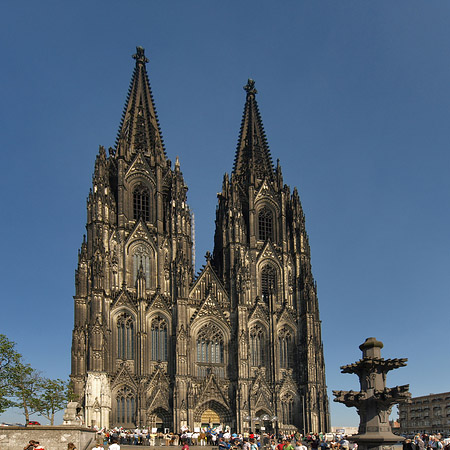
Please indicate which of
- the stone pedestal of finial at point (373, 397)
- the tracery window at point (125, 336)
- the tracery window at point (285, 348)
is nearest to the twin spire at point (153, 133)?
the tracery window at point (285, 348)

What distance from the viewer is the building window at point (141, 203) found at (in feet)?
228

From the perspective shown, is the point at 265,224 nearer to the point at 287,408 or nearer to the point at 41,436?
the point at 287,408

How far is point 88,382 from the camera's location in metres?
58.0

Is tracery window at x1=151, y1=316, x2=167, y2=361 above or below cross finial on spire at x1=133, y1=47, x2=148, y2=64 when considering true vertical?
below

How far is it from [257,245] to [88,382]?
80.2 ft

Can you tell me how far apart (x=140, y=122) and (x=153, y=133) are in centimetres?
198

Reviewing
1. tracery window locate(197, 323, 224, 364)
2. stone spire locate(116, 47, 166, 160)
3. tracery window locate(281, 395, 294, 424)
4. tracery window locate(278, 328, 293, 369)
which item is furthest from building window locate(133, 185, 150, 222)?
tracery window locate(281, 395, 294, 424)

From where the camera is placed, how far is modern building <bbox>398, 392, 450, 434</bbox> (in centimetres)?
11922

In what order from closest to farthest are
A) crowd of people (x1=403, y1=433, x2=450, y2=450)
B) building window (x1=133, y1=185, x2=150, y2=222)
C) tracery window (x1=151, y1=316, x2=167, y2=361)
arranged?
crowd of people (x1=403, y1=433, x2=450, y2=450) → tracery window (x1=151, y1=316, x2=167, y2=361) → building window (x1=133, y1=185, x2=150, y2=222)

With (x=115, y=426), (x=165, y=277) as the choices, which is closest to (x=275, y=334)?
(x=165, y=277)

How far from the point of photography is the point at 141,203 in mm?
70000

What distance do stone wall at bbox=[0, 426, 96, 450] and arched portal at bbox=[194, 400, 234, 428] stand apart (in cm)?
3552

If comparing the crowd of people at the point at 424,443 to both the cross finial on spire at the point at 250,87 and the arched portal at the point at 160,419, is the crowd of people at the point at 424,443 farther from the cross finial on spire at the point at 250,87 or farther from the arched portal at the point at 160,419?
the cross finial on spire at the point at 250,87

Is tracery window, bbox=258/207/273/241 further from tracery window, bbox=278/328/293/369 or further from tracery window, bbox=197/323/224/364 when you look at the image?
tracery window, bbox=197/323/224/364
